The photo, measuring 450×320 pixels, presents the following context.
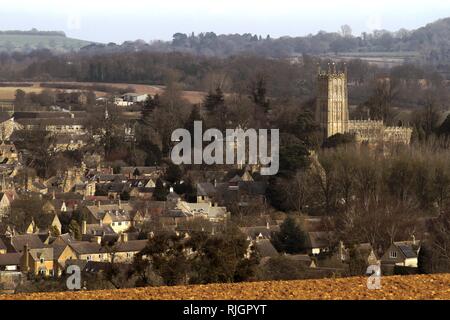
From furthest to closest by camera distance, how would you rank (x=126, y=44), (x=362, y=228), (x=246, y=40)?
1. (x=246, y=40)
2. (x=126, y=44)
3. (x=362, y=228)

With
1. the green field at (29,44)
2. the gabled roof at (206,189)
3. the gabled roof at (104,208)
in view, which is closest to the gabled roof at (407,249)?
the gabled roof at (104,208)

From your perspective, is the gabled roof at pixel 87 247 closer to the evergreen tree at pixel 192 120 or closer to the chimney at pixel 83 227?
the chimney at pixel 83 227

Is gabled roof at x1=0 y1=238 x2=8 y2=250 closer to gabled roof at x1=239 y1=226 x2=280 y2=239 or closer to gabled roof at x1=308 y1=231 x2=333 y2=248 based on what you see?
gabled roof at x1=239 y1=226 x2=280 y2=239

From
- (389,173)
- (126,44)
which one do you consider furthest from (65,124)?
(126,44)

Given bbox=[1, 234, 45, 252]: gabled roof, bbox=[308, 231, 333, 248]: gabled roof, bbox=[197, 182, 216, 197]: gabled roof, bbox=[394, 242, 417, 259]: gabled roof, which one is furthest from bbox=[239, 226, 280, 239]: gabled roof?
bbox=[197, 182, 216, 197]: gabled roof

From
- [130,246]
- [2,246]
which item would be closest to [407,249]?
[130,246]

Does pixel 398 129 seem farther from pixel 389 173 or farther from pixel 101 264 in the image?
pixel 101 264
